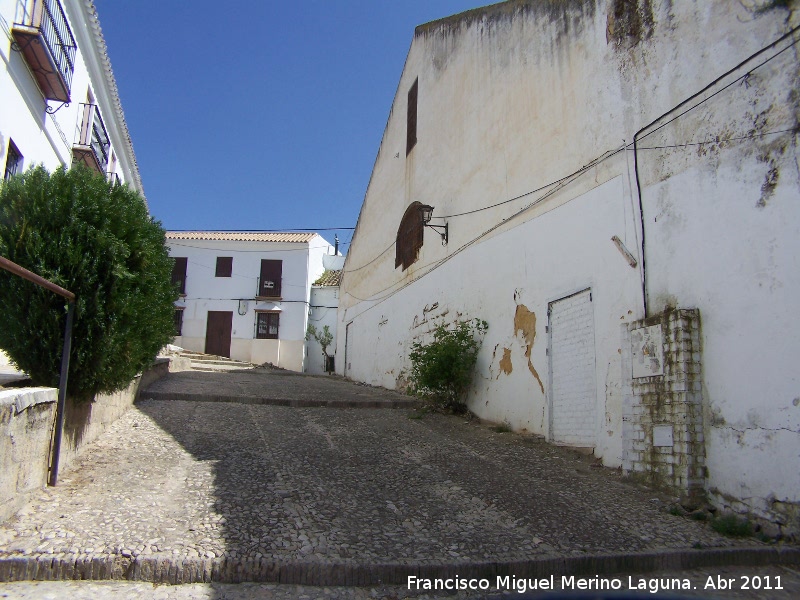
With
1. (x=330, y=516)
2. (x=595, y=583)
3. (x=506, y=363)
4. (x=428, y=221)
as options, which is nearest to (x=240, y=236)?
(x=428, y=221)

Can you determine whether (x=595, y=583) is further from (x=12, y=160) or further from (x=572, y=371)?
(x=12, y=160)

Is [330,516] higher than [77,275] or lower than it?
lower

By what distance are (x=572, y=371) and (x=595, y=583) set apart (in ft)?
A: 10.4

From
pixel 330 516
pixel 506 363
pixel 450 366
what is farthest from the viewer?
pixel 450 366

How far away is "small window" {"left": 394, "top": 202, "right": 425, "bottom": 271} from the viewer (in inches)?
471

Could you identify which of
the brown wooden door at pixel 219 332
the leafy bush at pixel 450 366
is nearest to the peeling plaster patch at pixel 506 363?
the leafy bush at pixel 450 366

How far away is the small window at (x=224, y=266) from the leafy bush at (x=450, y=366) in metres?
19.5

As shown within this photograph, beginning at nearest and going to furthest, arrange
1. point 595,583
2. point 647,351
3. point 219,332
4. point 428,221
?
point 595,583 → point 647,351 → point 428,221 → point 219,332

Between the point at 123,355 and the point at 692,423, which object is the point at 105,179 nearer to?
the point at 123,355

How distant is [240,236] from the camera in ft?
89.7

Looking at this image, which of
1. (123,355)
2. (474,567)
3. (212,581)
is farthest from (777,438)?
(123,355)

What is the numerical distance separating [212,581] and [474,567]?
1511mm

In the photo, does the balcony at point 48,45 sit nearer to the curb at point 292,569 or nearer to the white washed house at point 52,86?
the white washed house at point 52,86

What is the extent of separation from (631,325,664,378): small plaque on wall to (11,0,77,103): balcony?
8.70 meters
